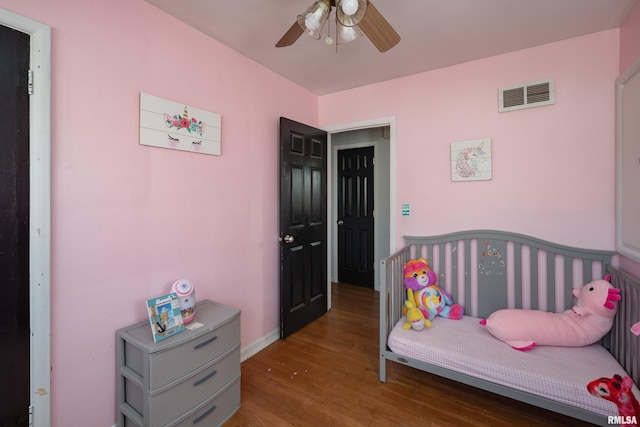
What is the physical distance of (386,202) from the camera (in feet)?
12.7

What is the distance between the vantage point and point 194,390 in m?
1.46

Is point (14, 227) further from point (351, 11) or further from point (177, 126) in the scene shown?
point (351, 11)

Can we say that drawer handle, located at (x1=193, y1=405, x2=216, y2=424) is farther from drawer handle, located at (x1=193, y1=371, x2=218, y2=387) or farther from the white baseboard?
the white baseboard

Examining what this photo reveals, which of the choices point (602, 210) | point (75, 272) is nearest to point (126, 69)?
point (75, 272)

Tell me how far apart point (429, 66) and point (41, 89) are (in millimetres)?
2570

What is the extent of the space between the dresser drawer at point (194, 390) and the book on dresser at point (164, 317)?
26 cm

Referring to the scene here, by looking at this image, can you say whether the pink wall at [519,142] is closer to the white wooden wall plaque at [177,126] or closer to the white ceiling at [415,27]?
the white ceiling at [415,27]

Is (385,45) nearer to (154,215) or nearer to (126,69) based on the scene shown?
(126,69)

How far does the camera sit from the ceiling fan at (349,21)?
47.8 inches

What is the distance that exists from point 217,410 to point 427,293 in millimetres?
1602

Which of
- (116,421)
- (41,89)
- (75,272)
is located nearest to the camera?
(41,89)

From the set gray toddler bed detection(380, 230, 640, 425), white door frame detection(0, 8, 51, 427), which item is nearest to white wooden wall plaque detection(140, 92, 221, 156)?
white door frame detection(0, 8, 51, 427)

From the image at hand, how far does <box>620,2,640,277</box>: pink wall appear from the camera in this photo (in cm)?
160

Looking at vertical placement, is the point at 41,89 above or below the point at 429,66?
below
